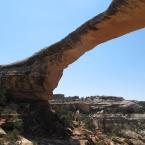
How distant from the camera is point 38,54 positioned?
19.3m

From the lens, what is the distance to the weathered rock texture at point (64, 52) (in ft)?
48.0

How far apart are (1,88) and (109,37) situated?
6.38m

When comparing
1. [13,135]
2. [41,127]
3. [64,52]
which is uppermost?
[64,52]

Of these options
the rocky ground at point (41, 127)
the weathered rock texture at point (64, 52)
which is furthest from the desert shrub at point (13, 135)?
the weathered rock texture at point (64, 52)

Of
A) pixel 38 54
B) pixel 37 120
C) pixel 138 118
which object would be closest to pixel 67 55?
pixel 38 54

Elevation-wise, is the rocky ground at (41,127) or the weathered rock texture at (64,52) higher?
the weathered rock texture at (64,52)

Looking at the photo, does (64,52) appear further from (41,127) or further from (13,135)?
(13,135)

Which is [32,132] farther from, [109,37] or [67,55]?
[109,37]

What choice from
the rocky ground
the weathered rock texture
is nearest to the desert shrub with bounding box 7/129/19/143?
the rocky ground

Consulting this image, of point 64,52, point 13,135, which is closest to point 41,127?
point 13,135

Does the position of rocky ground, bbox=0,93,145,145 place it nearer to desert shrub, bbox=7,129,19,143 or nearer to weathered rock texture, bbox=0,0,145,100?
desert shrub, bbox=7,129,19,143

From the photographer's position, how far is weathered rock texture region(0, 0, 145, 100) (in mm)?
14617

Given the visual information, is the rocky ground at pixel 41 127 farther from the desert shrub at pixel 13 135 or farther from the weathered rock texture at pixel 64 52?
the weathered rock texture at pixel 64 52

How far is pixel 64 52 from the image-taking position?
59.1ft
